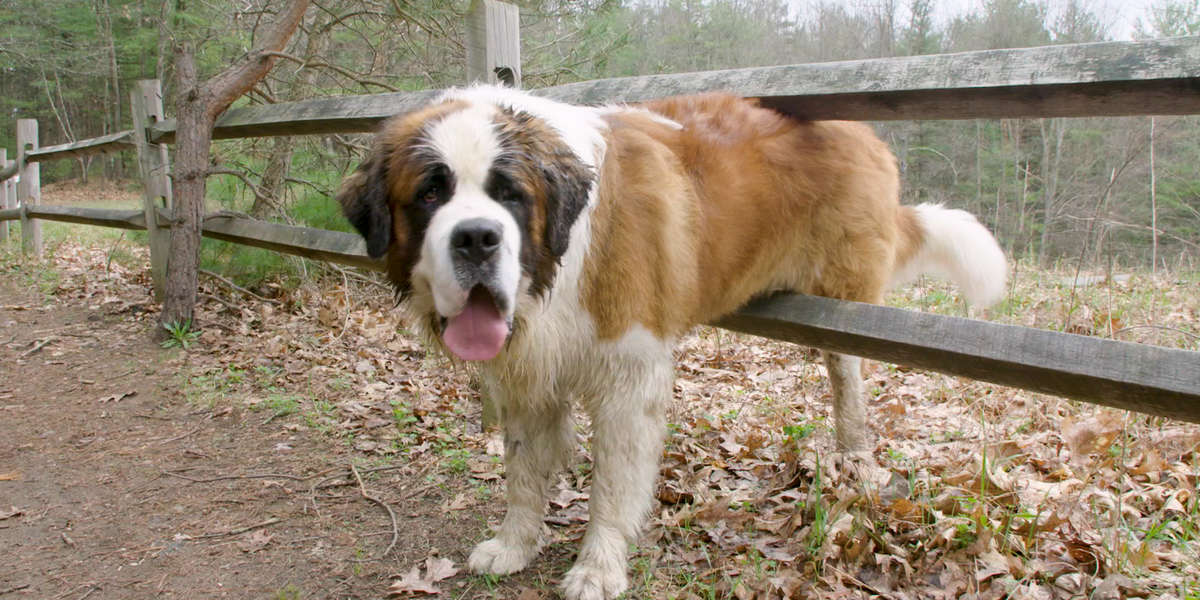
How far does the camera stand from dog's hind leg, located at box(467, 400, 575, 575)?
2650 mm

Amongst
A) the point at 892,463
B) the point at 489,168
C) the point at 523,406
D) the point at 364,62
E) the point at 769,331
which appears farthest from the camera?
the point at 364,62

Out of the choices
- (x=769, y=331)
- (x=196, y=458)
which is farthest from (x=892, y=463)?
(x=196, y=458)

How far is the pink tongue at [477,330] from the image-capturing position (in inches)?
83.4

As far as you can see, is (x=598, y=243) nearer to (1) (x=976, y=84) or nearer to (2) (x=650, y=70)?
(1) (x=976, y=84)

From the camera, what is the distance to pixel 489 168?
207 cm

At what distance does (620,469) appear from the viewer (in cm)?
249

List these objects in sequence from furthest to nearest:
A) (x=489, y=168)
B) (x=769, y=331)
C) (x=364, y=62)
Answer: (x=364, y=62), (x=769, y=331), (x=489, y=168)

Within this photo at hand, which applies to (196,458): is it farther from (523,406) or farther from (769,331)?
(769,331)

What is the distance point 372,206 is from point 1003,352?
5.92 feet

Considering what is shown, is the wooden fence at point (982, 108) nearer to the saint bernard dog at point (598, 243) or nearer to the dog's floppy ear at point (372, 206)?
the saint bernard dog at point (598, 243)

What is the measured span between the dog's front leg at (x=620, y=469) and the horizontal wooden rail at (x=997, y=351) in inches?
21.4

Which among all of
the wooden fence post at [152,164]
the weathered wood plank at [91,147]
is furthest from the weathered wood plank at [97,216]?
the weathered wood plank at [91,147]

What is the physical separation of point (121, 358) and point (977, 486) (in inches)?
191

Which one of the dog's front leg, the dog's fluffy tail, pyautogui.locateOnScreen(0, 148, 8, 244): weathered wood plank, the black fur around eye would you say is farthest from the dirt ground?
pyautogui.locateOnScreen(0, 148, 8, 244): weathered wood plank
